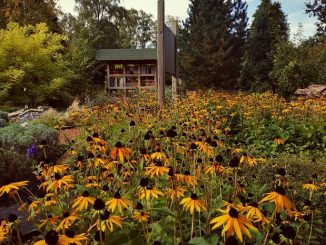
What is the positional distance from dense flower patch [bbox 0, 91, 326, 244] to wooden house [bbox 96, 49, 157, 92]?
13019 mm

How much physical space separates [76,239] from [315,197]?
2611 millimetres

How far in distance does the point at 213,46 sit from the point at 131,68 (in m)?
5.93

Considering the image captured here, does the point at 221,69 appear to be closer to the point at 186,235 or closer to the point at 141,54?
the point at 141,54

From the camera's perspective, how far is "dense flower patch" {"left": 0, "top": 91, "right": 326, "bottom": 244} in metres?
1.68

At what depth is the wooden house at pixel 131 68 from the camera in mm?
22047

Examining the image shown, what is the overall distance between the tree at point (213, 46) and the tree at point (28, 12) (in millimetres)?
8595

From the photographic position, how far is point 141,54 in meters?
22.8

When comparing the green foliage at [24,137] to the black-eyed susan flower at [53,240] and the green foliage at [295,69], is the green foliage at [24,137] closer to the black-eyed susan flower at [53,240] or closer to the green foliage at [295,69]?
the black-eyed susan flower at [53,240]

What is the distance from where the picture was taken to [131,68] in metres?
22.9

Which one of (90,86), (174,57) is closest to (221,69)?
(90,86)

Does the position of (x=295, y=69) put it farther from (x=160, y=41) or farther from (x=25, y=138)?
(x=25, y=138)

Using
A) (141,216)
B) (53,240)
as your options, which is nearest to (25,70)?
(141,216)

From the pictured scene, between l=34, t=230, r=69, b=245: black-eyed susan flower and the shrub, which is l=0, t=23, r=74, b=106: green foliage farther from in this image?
l=34, t=230, r=69, b=245: black-eyed susan flower

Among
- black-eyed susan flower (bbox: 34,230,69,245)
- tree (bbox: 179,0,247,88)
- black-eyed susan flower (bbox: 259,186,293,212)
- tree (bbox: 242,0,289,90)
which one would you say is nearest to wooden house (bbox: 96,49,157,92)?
tree (bbox: 179,0,247,88)
